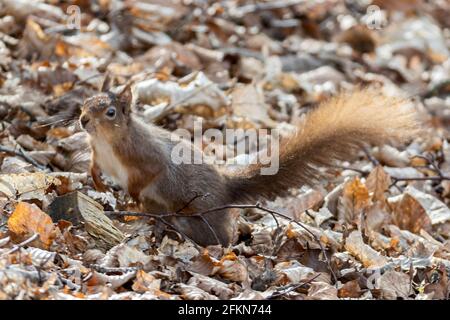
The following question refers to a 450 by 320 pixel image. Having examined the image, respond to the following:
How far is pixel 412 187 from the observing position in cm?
556

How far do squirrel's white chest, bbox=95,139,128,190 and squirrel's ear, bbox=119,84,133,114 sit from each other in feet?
0.72

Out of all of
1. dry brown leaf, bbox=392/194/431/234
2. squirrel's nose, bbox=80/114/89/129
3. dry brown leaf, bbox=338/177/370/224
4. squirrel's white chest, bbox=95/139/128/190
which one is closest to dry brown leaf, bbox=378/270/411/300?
dry brown leaf, bbox=338/177/370/224

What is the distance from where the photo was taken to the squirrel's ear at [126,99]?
14.5 ft

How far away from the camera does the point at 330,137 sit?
4.34 metres

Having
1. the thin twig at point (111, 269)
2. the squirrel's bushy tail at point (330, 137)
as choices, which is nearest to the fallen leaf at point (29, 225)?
the thin twig at point (111, 269)

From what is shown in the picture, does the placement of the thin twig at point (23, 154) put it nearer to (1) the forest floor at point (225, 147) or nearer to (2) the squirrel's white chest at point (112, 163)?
(1) the forest floor at point (225, 147)

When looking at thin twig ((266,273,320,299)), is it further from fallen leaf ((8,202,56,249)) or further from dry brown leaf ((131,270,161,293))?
fallen leaf ((8,202,56,249))

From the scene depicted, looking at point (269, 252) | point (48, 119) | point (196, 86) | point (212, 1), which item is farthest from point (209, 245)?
point (212, 1)

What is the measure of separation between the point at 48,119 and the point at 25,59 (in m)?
1.22

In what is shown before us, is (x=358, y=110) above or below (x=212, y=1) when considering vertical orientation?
above

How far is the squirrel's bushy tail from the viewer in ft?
14.2

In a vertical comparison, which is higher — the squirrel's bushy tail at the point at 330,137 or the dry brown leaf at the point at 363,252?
the squirrel's bushy tail at the point at 330,137

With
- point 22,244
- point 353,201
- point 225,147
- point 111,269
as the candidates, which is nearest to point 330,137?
point 353,201

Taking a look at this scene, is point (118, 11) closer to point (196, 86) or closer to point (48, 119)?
point (196, 86)
